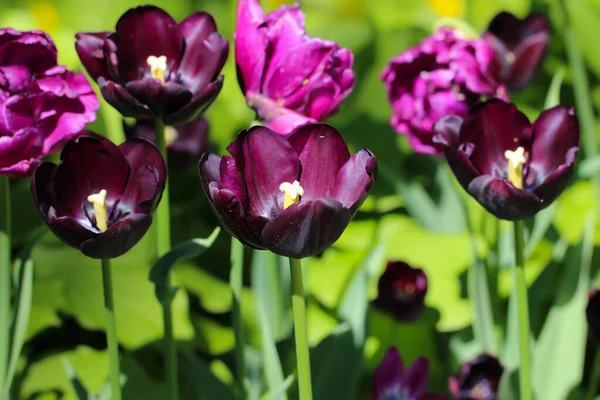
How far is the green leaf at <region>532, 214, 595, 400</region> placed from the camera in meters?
0.89

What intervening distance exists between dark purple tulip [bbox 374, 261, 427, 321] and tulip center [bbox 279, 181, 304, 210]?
1.14 ft

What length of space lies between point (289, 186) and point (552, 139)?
25 centimetres

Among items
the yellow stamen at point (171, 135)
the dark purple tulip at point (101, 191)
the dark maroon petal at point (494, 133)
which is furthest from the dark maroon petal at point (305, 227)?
the yellow stamen at point (171, 135)

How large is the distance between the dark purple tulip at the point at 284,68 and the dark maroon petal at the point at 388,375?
0.89 ft

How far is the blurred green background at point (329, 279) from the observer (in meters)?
0.92

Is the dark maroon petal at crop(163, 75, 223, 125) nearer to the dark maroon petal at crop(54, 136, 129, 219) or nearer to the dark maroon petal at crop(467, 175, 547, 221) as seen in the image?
the dark maroon petal at crop(54, 136, 129, 219)

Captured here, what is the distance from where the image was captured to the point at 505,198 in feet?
2.02

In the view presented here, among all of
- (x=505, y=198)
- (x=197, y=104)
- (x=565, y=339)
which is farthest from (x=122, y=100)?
(x=565, y=339)

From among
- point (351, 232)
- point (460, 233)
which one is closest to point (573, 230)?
point (460, 233)

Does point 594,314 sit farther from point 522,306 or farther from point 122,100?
point 122,100

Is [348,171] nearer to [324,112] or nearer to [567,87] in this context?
[324,112]

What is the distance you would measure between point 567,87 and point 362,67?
0.44m

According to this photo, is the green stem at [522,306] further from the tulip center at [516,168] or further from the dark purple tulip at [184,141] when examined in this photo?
the dark purple tulip at [184,141]

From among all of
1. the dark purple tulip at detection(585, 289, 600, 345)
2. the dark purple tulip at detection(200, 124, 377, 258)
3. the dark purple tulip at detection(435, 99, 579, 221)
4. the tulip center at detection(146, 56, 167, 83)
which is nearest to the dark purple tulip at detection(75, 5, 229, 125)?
the tulip center at detection(146, 56, 167, 83)
